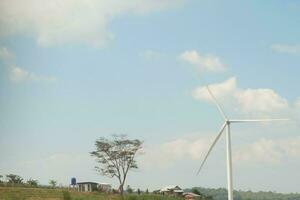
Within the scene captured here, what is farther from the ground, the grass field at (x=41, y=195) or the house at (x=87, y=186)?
the house at (x=87, y=186)

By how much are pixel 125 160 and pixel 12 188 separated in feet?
20.4

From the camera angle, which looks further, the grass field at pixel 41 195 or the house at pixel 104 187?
the house at pixel 104 187

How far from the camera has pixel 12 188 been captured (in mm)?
19047

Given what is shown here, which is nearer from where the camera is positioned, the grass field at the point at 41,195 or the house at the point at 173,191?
the grass field at the point at 41,195

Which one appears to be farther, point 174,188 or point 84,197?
point 174,188

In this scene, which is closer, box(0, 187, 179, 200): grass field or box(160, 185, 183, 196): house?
box(0, 187, 179, 200): grass field

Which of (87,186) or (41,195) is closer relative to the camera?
(41,195)

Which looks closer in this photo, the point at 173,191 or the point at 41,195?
the point at 41,195

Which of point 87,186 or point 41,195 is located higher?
point 87,186

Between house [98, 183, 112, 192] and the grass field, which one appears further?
house [98, 183, 112, 192]

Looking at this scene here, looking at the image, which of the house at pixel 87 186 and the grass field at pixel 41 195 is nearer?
the grass field at pixel 41 195

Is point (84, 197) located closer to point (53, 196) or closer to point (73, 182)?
point (53, 196)

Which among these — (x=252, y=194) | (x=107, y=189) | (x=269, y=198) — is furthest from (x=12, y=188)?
(x=252, y=194)

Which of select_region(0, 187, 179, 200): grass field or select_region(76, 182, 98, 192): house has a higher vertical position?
select_region(76, 182, 98, 192): house
